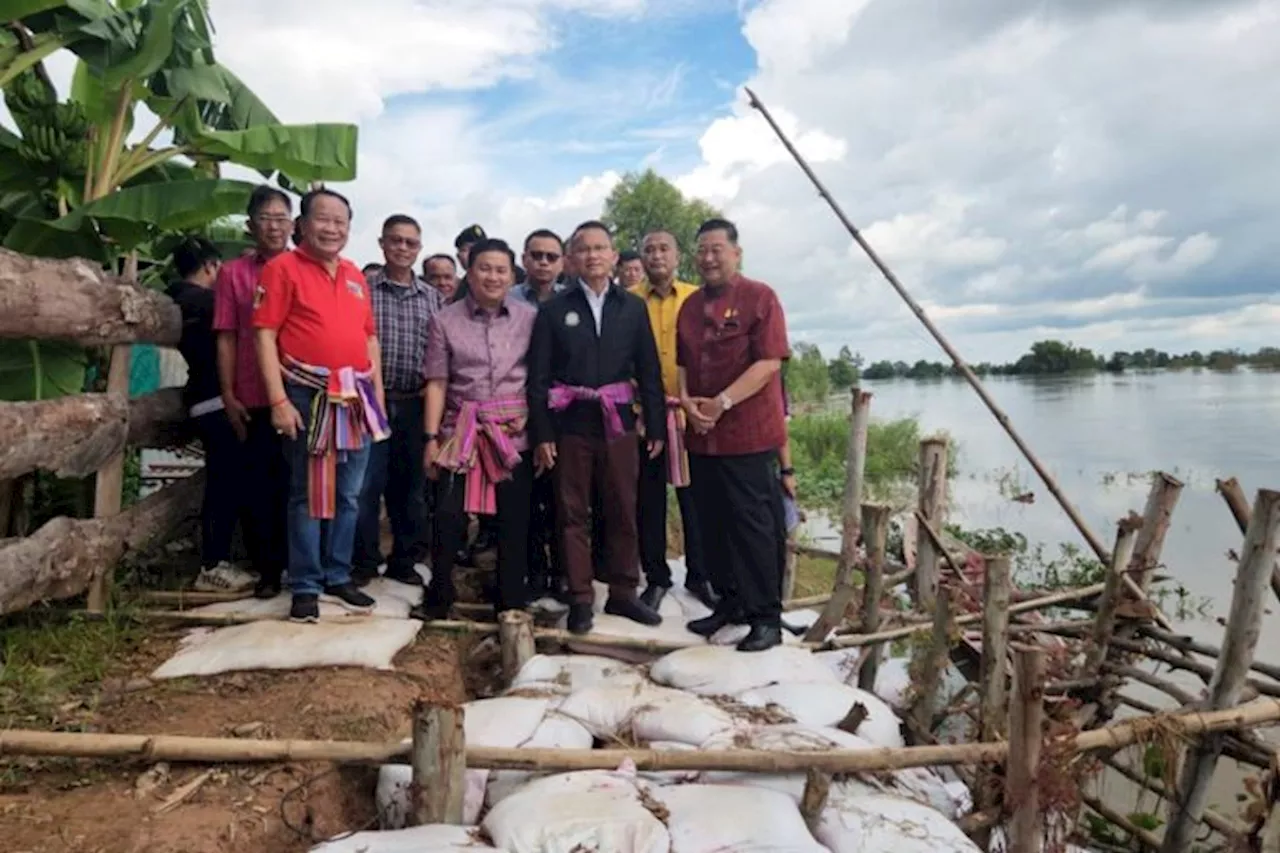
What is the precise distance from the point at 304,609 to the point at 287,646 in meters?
0.30

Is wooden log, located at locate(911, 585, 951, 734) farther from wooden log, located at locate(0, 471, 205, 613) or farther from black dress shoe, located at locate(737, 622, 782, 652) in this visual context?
wooden log, located at locate(0, 471, 205, 613)

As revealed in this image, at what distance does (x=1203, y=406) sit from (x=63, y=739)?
29172mm

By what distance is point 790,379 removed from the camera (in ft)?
69.6

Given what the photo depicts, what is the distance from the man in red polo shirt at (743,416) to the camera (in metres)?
3.49

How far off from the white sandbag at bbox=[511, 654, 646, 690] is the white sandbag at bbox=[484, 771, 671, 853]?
81 cm

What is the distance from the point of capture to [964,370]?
4.20 metres

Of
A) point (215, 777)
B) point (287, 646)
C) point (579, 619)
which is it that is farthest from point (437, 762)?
point (579, 619)

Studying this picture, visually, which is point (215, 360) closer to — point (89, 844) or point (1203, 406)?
point (89, 844)

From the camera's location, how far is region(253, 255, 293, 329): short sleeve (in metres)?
3.34

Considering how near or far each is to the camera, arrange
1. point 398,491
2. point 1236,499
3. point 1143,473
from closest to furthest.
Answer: point 1236,499 → point 398,491 → point 1143,473

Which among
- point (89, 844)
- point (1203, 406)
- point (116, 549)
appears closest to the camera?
point (89, 844)

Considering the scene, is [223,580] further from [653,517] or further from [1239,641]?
[1239,641]

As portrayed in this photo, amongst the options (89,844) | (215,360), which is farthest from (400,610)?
(89,844)

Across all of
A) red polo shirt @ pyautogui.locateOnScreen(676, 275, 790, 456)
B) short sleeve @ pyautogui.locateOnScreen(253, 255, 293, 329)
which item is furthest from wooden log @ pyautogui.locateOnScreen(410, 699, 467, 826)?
short sleeve @ pyautogui.locateOnScreen(253, 255, 293, 329)
